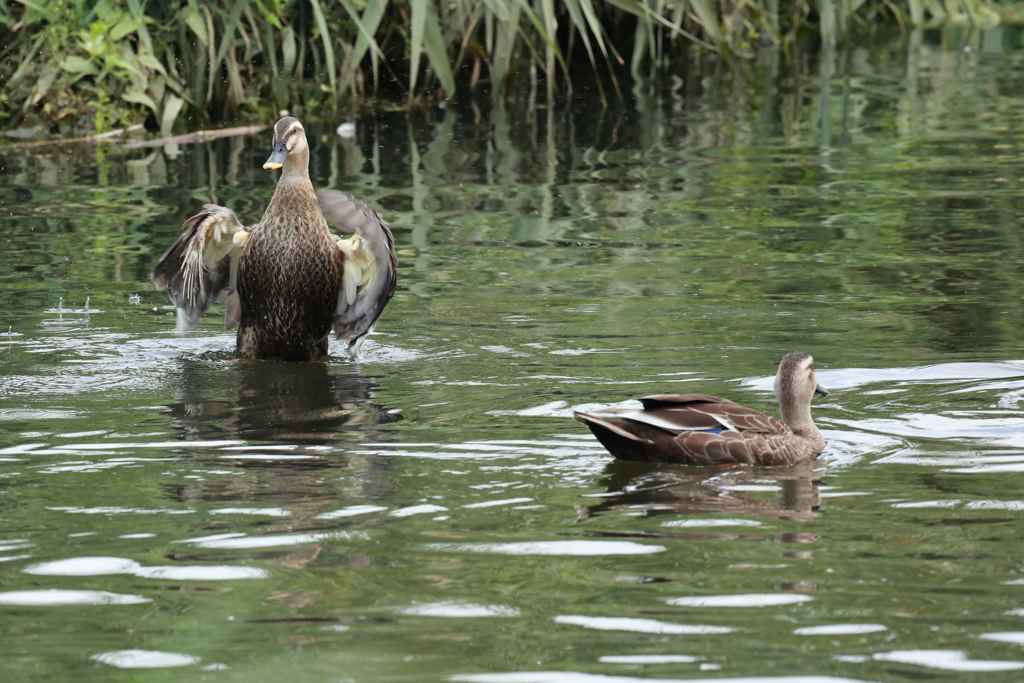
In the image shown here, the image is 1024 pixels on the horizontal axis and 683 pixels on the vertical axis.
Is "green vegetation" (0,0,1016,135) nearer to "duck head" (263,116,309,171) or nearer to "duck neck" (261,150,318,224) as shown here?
"duck head" (263,116,309,171)

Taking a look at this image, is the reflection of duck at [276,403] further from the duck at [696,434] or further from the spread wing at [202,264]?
the duck at [696,434]

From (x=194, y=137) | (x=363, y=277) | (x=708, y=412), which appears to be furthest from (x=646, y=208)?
(x=708, y=412)

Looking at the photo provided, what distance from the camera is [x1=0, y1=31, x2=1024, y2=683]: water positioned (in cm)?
371

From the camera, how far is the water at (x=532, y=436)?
3713mm

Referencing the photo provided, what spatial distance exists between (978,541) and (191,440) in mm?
2910

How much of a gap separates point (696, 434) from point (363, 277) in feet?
8.65

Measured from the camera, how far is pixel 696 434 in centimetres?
554

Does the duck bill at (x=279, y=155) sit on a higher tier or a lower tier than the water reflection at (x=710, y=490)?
higher

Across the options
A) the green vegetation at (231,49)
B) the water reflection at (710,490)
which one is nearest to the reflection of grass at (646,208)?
the green vegetation at (231,49)

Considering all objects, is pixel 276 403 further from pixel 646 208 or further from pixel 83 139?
pixel 83 139

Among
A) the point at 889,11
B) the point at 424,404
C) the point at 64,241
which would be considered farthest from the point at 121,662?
the point at 889,11

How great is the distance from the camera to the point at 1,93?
544 inches

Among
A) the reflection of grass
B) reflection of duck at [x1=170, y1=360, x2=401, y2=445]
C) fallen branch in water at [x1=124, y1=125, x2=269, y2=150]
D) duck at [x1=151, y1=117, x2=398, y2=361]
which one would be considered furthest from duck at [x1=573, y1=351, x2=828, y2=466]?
fallen branch in water at [x1=124, y1=125, x2=269, y2=150]

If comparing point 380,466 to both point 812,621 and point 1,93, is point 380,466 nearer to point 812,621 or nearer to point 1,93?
point 812,621
